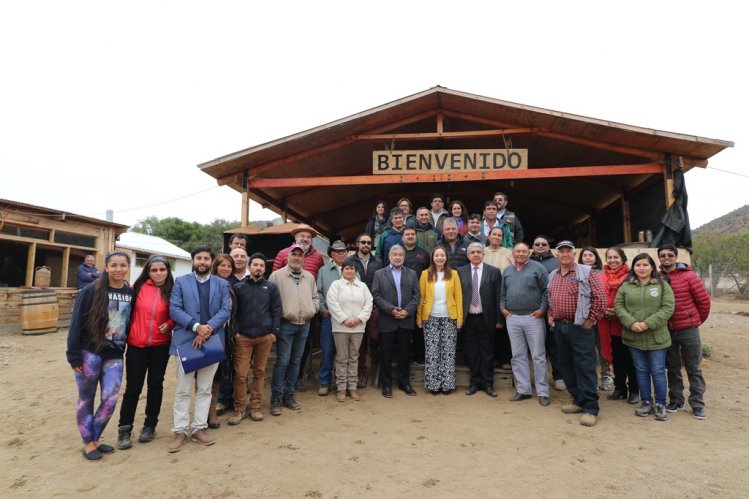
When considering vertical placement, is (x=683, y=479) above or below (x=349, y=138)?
below

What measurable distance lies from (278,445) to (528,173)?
5.49m

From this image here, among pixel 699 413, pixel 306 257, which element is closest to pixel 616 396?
pixel 699 413

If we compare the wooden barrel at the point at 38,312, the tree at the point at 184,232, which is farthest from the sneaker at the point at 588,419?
the tree at the point at 184,232

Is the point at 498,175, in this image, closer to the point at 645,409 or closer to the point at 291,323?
the point at 645,409

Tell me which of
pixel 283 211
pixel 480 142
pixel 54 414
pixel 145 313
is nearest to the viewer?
pixel 145 313

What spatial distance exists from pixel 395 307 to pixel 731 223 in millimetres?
53632

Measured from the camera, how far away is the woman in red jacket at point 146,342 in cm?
327

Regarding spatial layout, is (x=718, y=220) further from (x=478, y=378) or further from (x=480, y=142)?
(x=478, y=378)

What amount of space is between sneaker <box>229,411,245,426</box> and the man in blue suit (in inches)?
11.0

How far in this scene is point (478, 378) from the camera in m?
4.71

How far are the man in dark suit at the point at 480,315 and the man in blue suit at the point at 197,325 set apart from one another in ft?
8.80

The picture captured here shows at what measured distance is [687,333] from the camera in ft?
13.1

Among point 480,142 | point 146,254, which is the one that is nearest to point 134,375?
point 480,142

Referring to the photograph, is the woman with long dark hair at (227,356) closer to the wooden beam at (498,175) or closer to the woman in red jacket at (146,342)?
the woman in red jacket at (146,342)
